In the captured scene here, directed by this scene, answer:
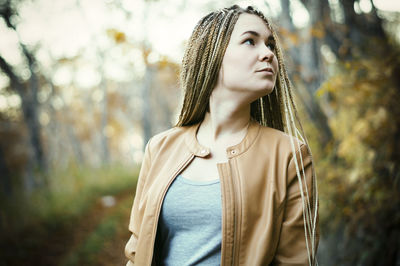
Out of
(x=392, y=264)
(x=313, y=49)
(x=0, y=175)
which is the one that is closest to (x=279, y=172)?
(x=392, y=264)

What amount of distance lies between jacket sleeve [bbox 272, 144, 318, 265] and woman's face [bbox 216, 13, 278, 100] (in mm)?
376

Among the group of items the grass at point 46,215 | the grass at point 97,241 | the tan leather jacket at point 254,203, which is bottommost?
the grass at point 97,241

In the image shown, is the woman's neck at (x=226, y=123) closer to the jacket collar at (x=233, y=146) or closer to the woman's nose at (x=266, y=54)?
the jacket collar at (x=233, y=146)

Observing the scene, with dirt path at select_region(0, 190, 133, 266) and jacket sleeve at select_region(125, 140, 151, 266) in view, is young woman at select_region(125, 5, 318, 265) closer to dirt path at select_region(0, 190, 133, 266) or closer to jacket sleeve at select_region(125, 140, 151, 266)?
jacket sleeve at select_region(125, 140, 151, 266)

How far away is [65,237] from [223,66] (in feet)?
19.4

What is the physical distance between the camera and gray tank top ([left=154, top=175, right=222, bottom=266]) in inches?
53.8

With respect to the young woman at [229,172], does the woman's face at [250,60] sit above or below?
above

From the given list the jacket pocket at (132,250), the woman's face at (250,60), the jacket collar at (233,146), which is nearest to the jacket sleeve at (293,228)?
the jacket collar at (233,146)

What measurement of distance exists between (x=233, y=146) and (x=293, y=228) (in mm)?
463

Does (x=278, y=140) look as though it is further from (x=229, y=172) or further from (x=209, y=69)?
(x=209, y=69)

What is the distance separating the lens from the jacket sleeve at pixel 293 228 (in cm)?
129

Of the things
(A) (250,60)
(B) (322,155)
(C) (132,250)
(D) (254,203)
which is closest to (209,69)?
(A) (250,60)

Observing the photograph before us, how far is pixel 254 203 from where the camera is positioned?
132cm

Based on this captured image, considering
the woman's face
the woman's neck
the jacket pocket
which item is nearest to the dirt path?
the jacket pocket
